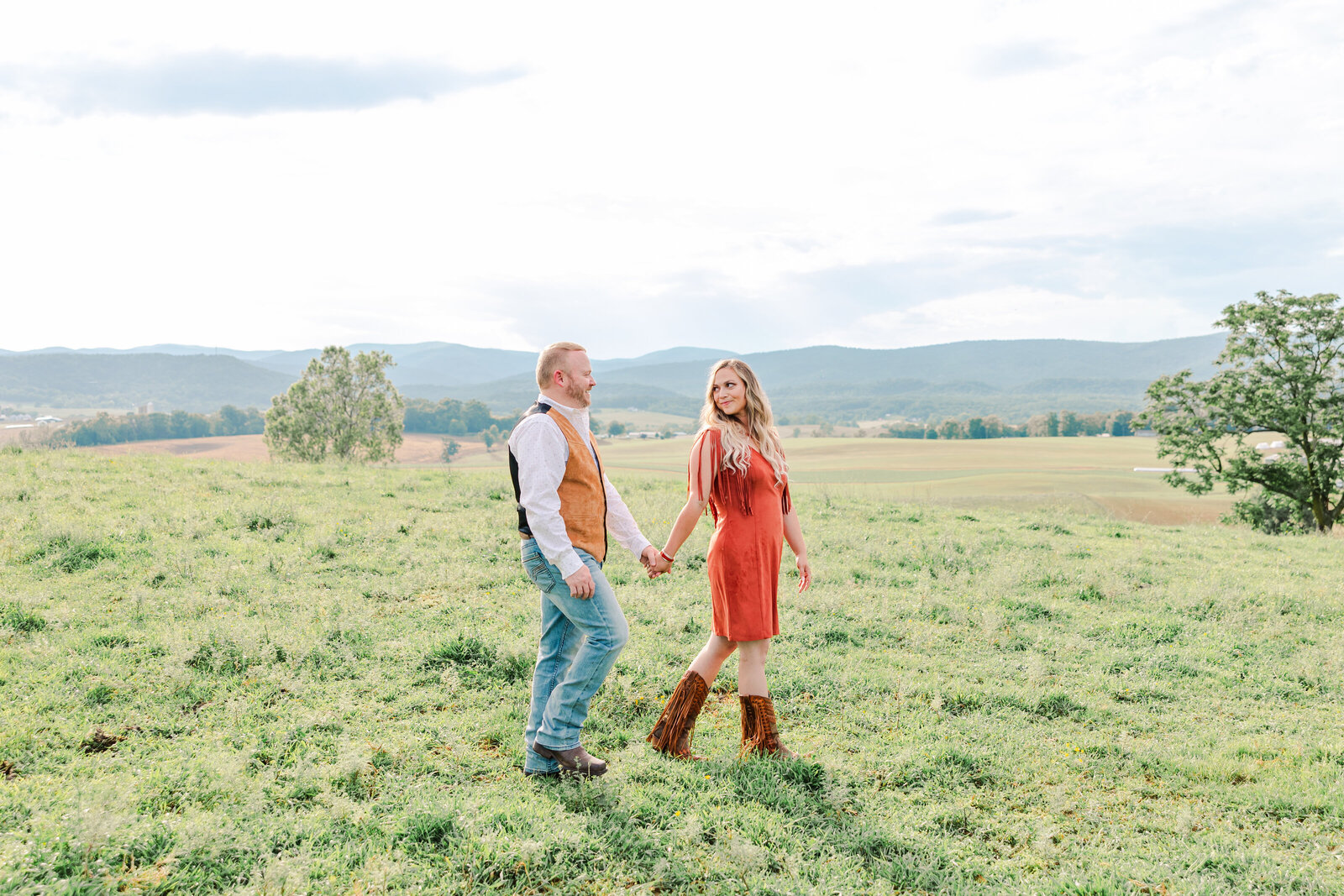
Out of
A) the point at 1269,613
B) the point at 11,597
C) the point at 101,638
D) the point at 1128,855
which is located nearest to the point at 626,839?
the point at 1128,855

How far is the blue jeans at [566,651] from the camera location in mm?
4348

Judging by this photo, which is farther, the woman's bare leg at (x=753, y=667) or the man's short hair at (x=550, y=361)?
the woman's bare leg at (x=753, y=667)

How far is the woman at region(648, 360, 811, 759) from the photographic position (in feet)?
16.1

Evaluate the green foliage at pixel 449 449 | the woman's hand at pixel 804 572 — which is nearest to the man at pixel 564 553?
the woman's hand at pixel 804 572

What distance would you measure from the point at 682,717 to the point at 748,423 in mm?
2148

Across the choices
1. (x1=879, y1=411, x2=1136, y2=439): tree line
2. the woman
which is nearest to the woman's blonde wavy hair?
the woman

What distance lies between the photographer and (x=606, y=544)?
16.0 feet

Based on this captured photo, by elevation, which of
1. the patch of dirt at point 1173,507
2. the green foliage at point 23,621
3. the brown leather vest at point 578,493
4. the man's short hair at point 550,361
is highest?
the man's short hair at point 550,361

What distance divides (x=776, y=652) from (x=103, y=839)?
210 inches

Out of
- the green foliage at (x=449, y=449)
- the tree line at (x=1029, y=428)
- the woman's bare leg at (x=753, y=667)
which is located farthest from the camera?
the tree line at (x=1029, y=428)

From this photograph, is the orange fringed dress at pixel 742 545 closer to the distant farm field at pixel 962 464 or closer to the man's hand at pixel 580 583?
the man's hand at pixel 580 583

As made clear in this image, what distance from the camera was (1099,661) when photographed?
7.35 m

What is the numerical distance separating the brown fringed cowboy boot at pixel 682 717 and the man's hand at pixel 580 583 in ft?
4.21

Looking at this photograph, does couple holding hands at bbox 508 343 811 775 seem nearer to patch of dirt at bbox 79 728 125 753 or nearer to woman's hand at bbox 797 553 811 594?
woman's hand at bbox 797 553 811 594
